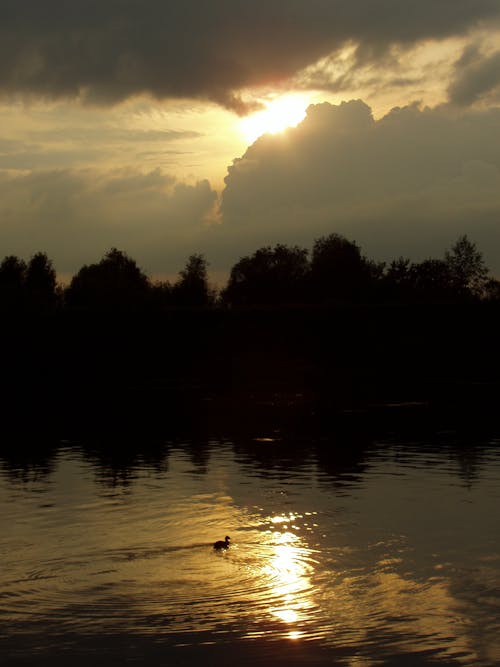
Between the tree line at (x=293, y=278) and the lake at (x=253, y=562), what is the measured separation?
69536mm

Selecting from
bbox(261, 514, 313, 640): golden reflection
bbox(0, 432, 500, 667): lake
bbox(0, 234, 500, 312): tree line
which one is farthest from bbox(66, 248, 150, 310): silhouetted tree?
bbox(261, 514, 313, 640): golden reflection

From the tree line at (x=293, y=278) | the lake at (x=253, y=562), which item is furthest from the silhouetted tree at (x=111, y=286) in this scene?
the lake at (x=253, y=562)

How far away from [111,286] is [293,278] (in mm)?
52662

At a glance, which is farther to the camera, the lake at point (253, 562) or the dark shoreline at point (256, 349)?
the dark shoreline at point (256, 349)

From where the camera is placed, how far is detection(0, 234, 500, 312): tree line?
103 metres

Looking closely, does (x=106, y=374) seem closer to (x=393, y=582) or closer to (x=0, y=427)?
(x=0, y=427)

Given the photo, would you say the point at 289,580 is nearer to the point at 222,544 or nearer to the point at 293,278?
the point at 222,544

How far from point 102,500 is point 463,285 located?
337 feet

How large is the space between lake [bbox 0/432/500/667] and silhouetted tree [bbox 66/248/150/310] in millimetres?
41895

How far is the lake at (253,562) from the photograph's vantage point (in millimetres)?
10125

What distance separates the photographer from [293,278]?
127 m

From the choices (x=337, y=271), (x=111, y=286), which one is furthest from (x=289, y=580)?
(x=337, y=271)

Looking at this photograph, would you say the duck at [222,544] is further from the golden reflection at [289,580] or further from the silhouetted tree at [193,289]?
the silhouetted tree at [193,289]

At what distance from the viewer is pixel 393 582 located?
12.5m
